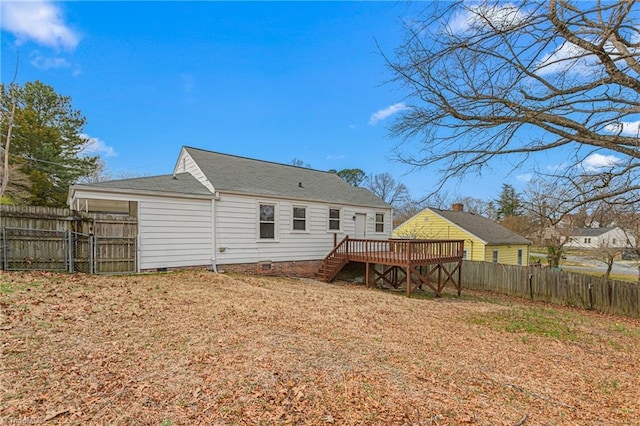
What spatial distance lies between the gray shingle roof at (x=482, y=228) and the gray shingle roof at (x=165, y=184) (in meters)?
15.5

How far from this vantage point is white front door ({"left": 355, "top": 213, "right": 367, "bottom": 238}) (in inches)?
604

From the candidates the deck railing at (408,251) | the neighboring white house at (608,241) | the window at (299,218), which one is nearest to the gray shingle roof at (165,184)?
the window at (299,218)

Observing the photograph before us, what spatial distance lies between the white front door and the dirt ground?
809cm

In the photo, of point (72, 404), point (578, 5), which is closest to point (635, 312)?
point (578, 5)

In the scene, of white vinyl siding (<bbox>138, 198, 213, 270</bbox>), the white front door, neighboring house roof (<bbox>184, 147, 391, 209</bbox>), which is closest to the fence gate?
white vinyl siding (<bbox>138, 198, 213, 270</bbox>)

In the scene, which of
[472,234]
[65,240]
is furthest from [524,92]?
[472,234]

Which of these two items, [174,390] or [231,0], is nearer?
[174,390]

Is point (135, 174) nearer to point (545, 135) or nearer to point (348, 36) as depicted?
point (348, 36)

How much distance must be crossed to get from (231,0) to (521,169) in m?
8.02

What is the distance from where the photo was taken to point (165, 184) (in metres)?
10.6

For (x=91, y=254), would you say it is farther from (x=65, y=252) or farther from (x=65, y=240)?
(x=65, y=240)

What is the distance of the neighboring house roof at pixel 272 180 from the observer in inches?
472

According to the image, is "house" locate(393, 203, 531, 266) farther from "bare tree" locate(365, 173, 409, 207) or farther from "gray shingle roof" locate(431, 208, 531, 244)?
"bare tree" locate(365, 173, 409, 207)

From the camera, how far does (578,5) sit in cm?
425
